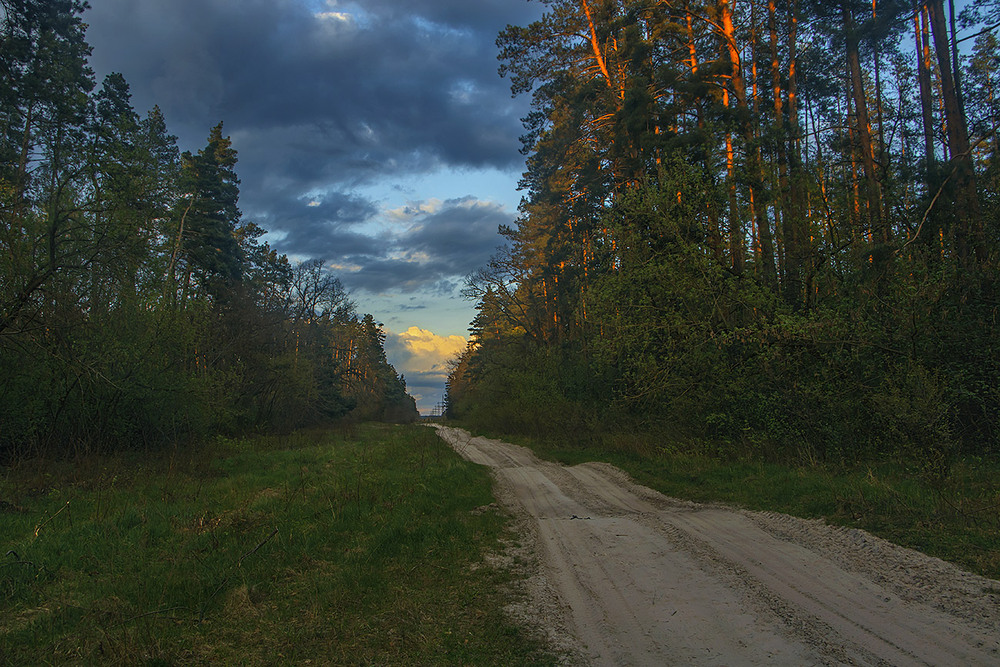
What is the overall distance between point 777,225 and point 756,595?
15.9 m

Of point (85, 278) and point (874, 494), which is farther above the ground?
point (85, 278)

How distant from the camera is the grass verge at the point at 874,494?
6.11 meters

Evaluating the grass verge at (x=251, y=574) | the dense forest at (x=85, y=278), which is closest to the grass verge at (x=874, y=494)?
the grass verge at (x=251, y=574)

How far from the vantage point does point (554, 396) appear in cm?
2636

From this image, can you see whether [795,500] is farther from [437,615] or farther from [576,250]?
[576,250]

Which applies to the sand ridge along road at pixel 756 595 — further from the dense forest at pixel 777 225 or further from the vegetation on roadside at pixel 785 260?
the dense forest at pixel 777 225

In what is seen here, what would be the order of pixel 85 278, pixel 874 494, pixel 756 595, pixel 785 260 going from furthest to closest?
pixel 785 260
pixel 85 278
pixel 874 494
pixel 756 595

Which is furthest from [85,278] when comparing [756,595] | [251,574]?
[756,595]

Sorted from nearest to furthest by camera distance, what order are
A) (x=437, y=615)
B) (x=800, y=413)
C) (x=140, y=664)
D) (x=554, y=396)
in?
(x=140, y=664) → (x=437, y=615) → (x=800, y=413) → (x=554, y=396)

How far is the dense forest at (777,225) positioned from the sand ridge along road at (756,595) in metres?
3.75

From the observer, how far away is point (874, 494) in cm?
788

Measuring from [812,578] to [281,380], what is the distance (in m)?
27.7

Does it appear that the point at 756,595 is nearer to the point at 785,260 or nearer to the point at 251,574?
the point at 251,574

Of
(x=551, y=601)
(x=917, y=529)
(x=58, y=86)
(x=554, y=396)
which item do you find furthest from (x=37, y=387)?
(x=554, y=396)
